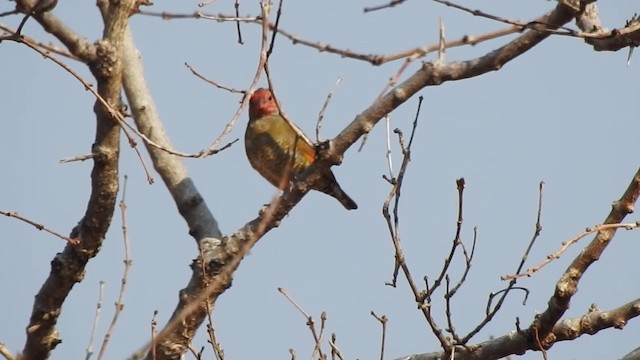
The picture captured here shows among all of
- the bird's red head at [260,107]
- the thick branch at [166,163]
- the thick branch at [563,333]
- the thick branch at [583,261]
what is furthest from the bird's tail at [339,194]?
the thick branch at [583,261]

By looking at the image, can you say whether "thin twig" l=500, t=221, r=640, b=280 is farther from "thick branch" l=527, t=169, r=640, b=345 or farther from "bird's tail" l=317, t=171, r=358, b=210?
"bird's tail" l=317, t=171, r=358, b=210

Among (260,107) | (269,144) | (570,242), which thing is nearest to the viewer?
(570,242)

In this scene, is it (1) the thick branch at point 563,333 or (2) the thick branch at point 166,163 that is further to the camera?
(2) the thick branch at point 166,163

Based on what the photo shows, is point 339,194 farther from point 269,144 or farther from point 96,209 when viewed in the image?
point 96,209

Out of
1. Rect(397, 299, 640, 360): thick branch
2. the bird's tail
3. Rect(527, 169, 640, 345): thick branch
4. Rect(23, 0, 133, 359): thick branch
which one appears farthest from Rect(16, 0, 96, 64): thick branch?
the bird's tail

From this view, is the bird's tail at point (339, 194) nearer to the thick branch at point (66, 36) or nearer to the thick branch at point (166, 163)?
the thick branch at point (166, 163)


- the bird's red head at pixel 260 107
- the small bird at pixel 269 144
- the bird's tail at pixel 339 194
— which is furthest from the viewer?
the bird's red head at pixel 260 107

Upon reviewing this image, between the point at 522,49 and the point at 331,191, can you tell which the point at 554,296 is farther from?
the point at 331,191

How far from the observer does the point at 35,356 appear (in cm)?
453

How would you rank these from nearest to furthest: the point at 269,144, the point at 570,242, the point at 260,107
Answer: the point at 570,242 < the point at 269,144 < the point at 260,107

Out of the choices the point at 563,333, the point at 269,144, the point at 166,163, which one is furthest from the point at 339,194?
the point at 563,333

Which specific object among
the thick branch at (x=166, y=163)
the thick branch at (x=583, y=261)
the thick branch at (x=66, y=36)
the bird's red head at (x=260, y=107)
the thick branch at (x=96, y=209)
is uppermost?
the bird's red head at (x=260, y=107)

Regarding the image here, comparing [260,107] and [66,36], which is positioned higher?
[260,107]

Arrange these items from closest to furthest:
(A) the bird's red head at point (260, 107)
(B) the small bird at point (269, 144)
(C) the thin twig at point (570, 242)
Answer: (C) the thin twig at point (570, 242)
(B) the small bird at point (269, 144)
(A) the bird's red head at point (260, 107)
